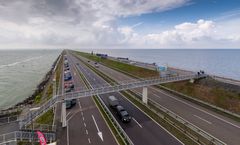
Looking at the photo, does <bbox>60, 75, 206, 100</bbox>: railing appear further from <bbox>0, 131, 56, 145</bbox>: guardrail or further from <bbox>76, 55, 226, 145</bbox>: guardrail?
<bbox>0, 131, 56, 145</bbox>: guardrail

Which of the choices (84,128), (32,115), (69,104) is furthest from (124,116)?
(32,115)

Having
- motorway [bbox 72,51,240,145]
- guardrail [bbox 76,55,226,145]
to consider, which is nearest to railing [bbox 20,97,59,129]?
guardrail [bbox 76,55,226,145]

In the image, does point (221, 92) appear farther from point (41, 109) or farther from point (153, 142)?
point (41, 109)

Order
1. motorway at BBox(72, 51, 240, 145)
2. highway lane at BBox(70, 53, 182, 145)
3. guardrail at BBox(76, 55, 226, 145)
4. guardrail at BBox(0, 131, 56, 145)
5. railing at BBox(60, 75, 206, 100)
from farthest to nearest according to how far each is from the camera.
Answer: railing at BBox(60, 75, 206, 100), motorway at BBox(72, 51, 240, 145), highway lane at BBox(70, 53, 182, 145), guardrail at BBox(76, 55, 226, 145), guardrail at BBox(0, 131, 56, 145)

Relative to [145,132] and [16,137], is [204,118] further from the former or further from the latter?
[16,137]

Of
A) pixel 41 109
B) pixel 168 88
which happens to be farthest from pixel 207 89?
pixel 41 109

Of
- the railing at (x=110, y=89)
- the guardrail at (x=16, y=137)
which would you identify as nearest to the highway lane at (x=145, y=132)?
the railing at (x=110, y=89)

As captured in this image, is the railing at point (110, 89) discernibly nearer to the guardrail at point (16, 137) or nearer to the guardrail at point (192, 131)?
the guardrail at point (192, 131)
